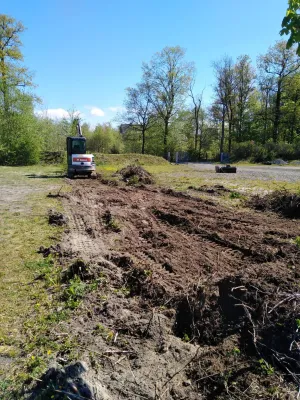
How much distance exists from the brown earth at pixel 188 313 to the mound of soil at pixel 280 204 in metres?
2.10

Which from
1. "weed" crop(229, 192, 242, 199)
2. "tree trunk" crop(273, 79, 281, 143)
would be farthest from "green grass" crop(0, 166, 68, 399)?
"tree trunk" crop(273, 79, 281, 143)

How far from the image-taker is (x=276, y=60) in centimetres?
4175

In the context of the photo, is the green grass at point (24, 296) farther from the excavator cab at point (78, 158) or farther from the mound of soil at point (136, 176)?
the excavator cab at point (78, 158)

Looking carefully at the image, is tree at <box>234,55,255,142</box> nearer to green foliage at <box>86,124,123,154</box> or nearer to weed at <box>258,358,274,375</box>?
green foliage at <box>86,124,123,154</box>

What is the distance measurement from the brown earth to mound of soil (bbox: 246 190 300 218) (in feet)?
6.90

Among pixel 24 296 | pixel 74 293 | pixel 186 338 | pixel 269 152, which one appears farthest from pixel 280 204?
pixel 269 152

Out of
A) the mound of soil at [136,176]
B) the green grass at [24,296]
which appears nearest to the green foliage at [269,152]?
the mound of soil at [136,176]

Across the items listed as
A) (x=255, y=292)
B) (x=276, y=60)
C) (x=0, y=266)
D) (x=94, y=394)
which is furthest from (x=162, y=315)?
(x=276, y=60)

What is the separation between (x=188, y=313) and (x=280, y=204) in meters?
7.39

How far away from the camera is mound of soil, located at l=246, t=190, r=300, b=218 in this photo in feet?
31.6

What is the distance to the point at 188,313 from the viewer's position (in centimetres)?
404

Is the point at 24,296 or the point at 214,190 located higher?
the point at 214,190

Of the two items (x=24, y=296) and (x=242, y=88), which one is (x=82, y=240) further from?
(x=242, y=88)

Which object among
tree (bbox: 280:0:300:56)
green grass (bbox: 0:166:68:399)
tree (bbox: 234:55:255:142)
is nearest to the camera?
tree (bbox: 280:0:300:56)
